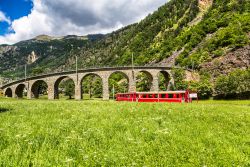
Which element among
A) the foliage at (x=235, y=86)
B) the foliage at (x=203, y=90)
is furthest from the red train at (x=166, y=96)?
the foliage at (x=235, y=86)

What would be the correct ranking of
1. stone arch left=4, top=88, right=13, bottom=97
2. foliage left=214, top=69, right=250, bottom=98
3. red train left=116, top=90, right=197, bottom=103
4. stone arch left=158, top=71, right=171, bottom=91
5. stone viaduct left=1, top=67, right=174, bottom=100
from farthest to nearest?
1. stone arch left=4, top=88, right=13, bottom=97
2. stone arch left=158, top=71, right=171, bottom=91
3. stone viaduct left=1, top=67, right=174, bottom=100
4. foliage left=214, top=69, right=250, bottom=98
5. red train left=116, top=90, right=197, bottom=103

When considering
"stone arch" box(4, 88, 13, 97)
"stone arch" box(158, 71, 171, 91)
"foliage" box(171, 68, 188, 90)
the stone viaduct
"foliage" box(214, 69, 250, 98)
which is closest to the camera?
"foliage" box(214, 69, 250, 98)

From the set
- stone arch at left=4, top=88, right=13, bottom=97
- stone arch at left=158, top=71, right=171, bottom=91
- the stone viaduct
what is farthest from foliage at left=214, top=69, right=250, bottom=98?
stone arch at left=4, top=88, right=13, bottom=97

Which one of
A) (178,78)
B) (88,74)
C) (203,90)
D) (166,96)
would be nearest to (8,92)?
(88,74)

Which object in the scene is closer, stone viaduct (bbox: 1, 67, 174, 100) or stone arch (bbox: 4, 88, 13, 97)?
stone viaduct (bbox: 1, 67, 174, 100)

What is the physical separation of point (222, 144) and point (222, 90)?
3107 inches

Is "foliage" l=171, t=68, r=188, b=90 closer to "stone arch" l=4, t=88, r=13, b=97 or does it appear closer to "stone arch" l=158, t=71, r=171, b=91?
"stone arch" l=158, t=71, r=171, b=91

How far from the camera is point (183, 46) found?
16488cm

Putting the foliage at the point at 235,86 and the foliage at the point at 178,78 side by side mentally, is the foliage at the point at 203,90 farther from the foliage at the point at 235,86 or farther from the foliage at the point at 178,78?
the foliage at the point at 178,78

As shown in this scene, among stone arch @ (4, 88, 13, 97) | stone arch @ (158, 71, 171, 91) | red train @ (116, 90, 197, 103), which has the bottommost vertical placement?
red train @ (116, 90, 197, 103)

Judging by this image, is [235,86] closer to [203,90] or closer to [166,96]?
[203,90]

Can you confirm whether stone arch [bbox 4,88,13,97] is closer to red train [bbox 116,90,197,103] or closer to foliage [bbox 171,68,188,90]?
foliage [bbox 171,68,188,90]

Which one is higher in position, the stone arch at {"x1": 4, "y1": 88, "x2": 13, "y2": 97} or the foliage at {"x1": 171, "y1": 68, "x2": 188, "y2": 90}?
the foliage at {"x1": 171, "y1": 68, "x2": 188, "y2": 90}

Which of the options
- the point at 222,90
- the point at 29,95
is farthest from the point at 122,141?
the point at 29,95
